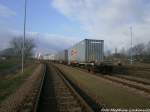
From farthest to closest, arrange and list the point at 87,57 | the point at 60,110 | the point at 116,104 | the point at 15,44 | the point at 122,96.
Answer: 1. the point at 15,44
2. the point at 87,57
3. the point at 122,96
4. the point at 116,104
5. the point at 60,110

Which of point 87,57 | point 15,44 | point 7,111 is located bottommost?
point 7,111

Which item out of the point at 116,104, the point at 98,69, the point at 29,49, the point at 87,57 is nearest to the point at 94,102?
the point at 116,104

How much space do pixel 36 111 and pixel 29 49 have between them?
439 ft

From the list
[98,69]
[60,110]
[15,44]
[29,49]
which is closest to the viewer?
[60,110]

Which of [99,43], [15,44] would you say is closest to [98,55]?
[99,43]

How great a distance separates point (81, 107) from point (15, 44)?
152 m

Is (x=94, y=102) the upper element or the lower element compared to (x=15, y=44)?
lower

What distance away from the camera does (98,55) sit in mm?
31391

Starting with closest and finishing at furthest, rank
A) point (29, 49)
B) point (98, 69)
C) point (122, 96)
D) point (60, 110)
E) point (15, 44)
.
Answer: point (60, 110) → point (122, 96) → point (98, 69) → point (29, 49) → point (15, 44)

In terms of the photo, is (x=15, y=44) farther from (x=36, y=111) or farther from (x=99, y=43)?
(x=36, y=111)

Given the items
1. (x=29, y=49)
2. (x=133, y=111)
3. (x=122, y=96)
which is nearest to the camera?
(x=133, y=111)

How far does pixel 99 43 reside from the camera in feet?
102

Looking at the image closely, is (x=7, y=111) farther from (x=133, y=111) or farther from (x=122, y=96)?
(x=122, y=96)

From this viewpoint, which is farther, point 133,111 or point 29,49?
point 29,49
